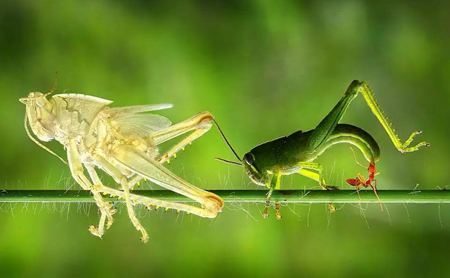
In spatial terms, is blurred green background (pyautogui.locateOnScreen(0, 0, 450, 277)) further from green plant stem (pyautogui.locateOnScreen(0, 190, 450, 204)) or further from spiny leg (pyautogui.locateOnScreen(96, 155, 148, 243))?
green plant stem (pyautogui.locateOnScreen(0, 190, 450, 204))

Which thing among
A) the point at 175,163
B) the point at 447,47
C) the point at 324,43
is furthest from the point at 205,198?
the point at 447,47

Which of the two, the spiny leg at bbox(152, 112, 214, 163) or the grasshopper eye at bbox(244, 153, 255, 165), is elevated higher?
the spiny leg at bbox(152, 112, 214, 163)

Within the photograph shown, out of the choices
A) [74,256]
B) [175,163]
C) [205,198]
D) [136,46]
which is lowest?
[74,256]

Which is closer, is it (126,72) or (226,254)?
(226,254)

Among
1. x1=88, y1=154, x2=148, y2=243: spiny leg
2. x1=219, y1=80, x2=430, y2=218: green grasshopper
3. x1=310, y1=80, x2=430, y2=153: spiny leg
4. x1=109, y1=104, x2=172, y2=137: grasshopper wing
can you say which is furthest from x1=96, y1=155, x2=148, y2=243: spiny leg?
x1=310, y1=80, x2=430, y2=153: spiny leg

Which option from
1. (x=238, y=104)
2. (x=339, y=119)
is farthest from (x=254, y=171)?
(x=238, y=104)

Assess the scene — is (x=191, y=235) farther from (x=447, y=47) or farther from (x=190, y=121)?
(x=447, y=47)
